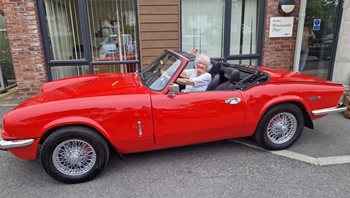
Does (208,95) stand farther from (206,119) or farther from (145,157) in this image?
(145,157)

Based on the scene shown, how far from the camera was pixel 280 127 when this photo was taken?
332 cm

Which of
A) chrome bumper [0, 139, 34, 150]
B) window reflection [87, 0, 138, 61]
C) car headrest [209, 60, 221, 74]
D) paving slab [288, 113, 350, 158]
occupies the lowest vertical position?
paving slab [288, 113, 350, 158]

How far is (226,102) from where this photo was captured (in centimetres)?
298

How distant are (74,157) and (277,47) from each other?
5239mm

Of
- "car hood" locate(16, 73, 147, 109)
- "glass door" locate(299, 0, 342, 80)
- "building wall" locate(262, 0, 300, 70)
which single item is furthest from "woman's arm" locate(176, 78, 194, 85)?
"glass door" locate(299, 0, 342, 80)

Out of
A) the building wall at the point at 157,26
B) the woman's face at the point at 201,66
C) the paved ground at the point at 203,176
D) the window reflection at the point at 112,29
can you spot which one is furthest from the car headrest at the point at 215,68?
the window reflection at the point at 112,29

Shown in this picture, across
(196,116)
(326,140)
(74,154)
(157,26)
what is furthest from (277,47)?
(74,154)

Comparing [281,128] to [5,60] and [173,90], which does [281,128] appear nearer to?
[173,90]

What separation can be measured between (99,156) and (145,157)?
0.70m

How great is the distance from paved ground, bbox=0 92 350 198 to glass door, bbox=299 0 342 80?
3556 millimetres

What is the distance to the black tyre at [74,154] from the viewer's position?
8.44ft

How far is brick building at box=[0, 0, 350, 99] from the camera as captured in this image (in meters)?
5.34

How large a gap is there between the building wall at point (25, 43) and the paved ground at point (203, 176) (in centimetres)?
249

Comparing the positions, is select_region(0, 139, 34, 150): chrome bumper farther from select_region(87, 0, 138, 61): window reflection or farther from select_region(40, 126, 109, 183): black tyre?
select_region(87, 0, 138, 61): window reflection
